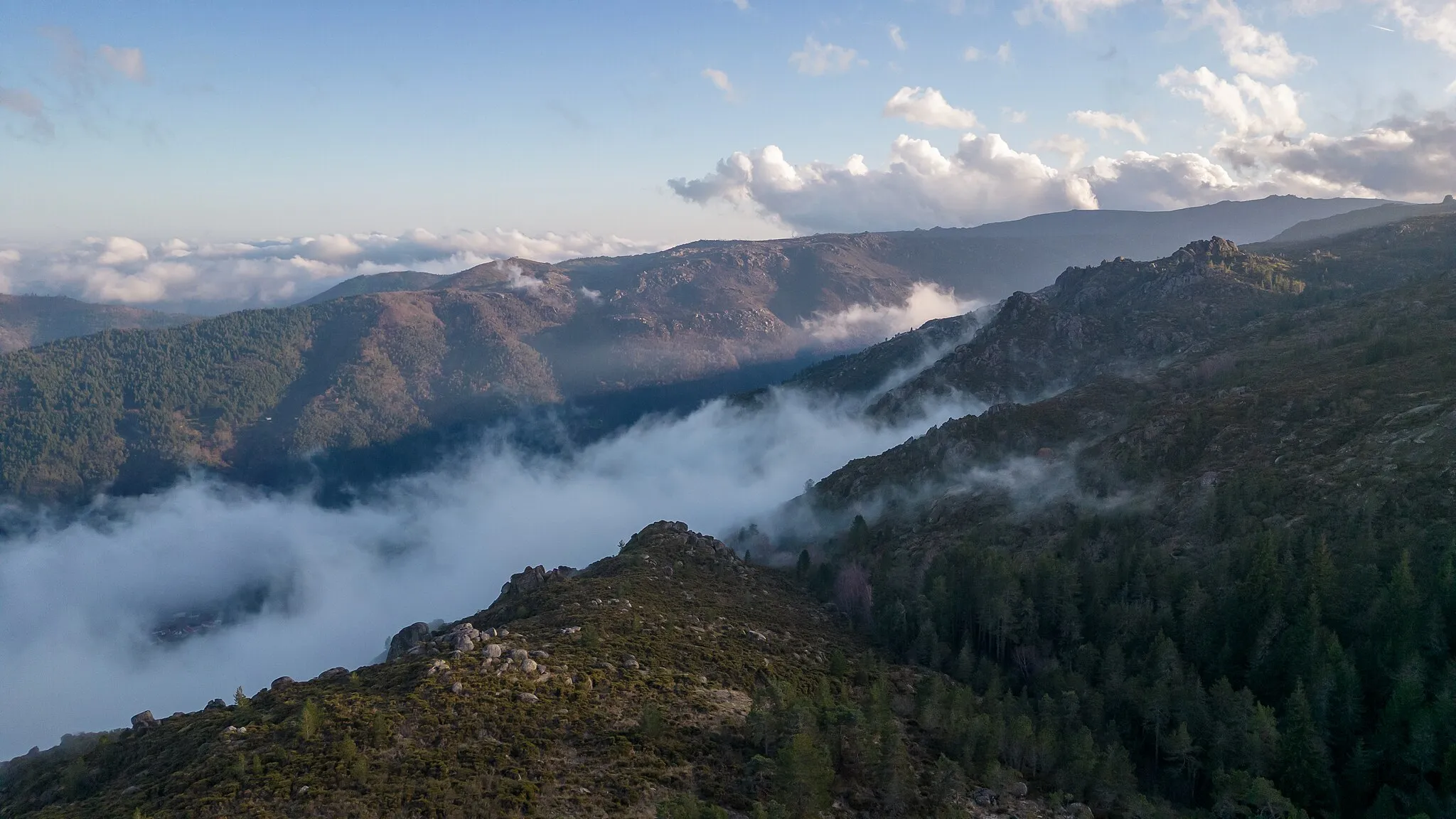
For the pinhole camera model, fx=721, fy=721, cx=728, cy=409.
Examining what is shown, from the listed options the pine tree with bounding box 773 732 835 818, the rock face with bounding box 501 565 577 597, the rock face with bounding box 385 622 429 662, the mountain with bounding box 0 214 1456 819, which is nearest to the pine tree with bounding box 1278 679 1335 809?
the mountain with bounding box 0 214 1456 819

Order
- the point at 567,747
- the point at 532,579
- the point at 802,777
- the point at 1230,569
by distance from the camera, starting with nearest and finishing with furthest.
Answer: the point at 802,777
the point at 567,747
the point at 1230,569
the point at 532,579

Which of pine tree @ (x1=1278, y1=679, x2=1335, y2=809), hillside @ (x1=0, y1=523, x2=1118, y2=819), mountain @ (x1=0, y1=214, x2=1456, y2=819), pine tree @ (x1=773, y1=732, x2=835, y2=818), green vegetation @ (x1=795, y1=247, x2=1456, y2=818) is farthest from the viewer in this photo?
green vegetation @ (x1=795, y1=247, x2=1456, y2=818)

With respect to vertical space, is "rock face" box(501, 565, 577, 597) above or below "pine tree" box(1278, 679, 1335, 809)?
above

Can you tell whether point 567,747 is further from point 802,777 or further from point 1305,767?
point 1305,767

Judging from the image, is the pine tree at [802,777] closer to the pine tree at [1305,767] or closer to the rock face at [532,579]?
the pine tree at [1305,767]

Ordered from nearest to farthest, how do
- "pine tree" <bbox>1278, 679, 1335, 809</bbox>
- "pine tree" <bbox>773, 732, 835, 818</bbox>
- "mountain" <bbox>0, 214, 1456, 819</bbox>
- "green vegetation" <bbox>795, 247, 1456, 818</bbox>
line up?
"pine tree" <bbox>773, 732, 835, 818</bbox> < "mountain" <bbox>0, 214, 1456, 819</bbox> < "pine tree" <bbox>1278, 679, 1335, 809</bbox> < "green vegetation" <bbox>795, 247, 1456, 818</bbox>

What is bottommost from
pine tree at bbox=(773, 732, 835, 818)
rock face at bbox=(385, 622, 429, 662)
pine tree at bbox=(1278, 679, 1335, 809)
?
pine tree at bbox=(1278, 679, 1335, 809)

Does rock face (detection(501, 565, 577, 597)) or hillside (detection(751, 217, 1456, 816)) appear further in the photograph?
rock face (detection(501, 565, 577, 597))

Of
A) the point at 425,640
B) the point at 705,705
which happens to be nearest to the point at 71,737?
the point at 425,640

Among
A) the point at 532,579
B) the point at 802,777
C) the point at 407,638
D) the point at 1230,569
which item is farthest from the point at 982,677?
the point at 407,638

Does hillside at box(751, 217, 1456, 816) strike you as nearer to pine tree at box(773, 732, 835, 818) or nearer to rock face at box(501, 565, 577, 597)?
pine tree at box(773, 732, 835, 818)
